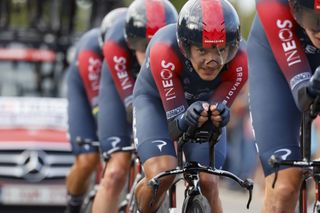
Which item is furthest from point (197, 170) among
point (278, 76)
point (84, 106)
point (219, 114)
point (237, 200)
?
point (237, 200)

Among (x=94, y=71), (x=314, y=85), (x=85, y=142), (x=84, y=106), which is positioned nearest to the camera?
(x=314, y=85)

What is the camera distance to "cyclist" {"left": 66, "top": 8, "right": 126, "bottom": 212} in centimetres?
1089

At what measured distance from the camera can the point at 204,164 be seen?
7.56 metres

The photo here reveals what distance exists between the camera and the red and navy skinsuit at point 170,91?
742 centimetres

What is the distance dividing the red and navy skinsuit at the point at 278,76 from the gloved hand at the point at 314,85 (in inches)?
22.1

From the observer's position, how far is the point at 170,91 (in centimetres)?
738

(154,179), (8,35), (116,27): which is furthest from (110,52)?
(8,35)

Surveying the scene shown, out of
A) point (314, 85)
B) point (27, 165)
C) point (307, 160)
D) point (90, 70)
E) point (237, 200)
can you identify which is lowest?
point (237, 200)

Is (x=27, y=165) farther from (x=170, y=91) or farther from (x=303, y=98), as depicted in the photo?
(x=303, y=98)

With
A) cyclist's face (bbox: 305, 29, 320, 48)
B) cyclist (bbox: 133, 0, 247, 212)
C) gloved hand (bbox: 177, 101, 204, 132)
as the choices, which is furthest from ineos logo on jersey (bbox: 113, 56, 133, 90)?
A: cyclist's face (bbox: 305, 29, 320, 48)

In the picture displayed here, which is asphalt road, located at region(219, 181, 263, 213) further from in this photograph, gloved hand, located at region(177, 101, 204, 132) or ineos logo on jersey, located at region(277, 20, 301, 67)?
gloved hand, located at region(177, 101, 204, 132)

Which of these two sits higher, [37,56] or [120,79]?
[37,56]

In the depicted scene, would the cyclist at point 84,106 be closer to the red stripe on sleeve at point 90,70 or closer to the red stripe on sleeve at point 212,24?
the red stripe on sleeve at point 90,70

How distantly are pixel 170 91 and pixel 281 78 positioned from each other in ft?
2.44
